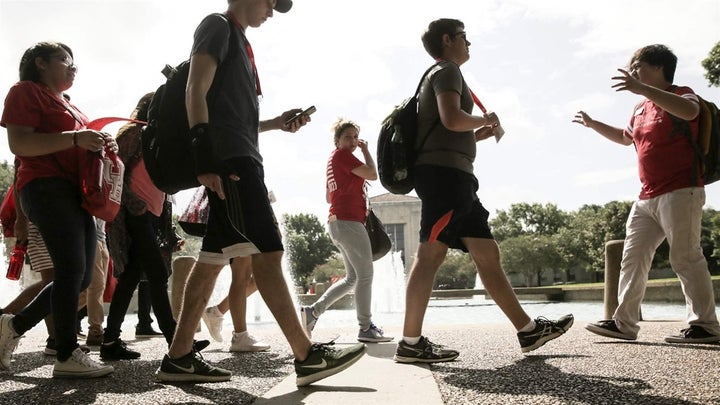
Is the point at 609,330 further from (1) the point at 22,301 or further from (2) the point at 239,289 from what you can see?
(1) the point at 22,301

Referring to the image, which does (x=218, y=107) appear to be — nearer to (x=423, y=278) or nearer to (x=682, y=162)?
(x=423, y=278)

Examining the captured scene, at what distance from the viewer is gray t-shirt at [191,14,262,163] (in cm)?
294

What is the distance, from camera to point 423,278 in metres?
3.76

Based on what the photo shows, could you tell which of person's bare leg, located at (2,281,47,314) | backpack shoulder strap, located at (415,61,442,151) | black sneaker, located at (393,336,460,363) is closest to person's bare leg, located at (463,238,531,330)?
black sneaker, located at (393,336,460,363)

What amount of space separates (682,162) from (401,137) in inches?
83.8

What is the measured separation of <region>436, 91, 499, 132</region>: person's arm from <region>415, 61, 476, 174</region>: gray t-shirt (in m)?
0.05

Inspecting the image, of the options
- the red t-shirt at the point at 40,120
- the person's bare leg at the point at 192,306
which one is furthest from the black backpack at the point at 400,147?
the red t-shirt at the point at 40,120

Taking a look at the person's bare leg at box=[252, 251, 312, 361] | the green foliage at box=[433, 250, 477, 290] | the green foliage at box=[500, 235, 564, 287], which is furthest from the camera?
the green foliage at box=[433, 250, 477, 290]

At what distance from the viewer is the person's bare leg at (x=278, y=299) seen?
286 centimetres

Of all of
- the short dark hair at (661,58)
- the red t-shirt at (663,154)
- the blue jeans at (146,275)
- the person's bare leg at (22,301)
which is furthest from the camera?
the short dark hair at (661,58)

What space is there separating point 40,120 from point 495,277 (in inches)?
110

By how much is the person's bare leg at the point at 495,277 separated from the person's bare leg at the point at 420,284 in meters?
0.27

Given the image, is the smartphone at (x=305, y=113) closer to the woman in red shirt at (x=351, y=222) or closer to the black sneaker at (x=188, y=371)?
the black sneaker at (x=188, y=371)

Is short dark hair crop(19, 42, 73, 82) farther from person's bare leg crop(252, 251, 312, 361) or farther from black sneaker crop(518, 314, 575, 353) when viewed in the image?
black sneaker crop(518, 314, 575, 353)
